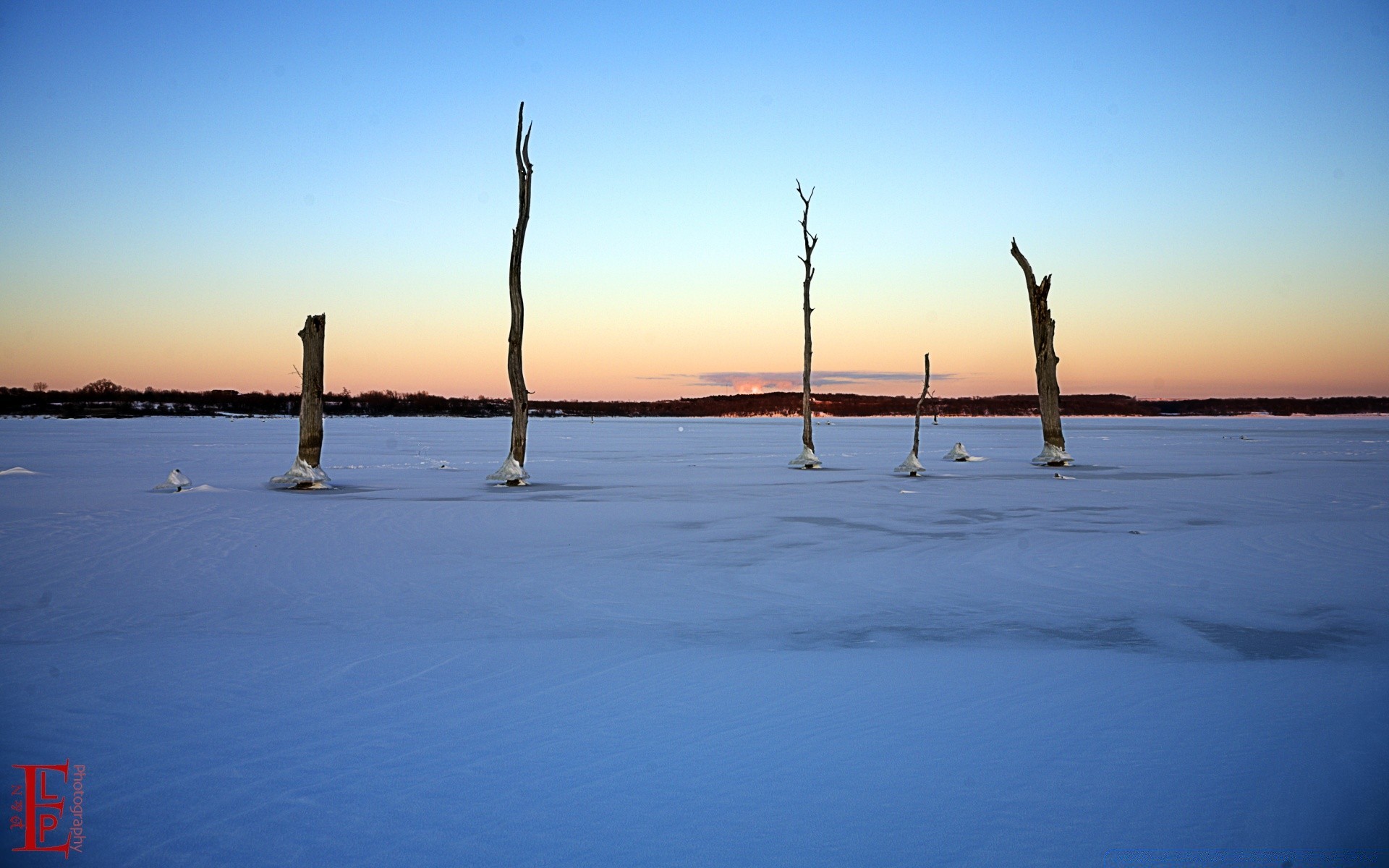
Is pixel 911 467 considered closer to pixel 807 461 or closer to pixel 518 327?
pixel 807 461

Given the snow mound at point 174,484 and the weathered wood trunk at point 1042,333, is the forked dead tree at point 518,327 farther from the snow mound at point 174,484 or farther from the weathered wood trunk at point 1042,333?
the weathered wood trunk at point 1042,333

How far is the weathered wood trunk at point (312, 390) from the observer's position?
17500mm

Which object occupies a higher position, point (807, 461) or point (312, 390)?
point (312, 390)

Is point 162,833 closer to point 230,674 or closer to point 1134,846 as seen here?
point 230,674

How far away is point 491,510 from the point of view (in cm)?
1401

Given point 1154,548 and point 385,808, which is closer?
point 385,808

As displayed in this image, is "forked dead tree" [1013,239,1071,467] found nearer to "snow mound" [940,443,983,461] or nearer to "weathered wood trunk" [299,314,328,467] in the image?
"snow mound" [940,443,983,461]

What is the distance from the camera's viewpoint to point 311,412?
17438 mm

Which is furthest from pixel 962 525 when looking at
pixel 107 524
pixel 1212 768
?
pixel 107 524

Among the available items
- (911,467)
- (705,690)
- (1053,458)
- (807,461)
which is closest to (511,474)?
(807,461)

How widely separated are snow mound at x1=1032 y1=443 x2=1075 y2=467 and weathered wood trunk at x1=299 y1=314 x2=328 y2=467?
60.1 feet

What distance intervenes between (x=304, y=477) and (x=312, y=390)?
177 centimetres

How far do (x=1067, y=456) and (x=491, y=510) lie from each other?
1721cm

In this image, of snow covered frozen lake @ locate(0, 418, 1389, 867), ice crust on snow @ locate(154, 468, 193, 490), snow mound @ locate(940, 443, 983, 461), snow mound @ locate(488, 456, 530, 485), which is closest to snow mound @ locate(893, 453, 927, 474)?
snow mound @ locate(940, 443, 983, 461)
